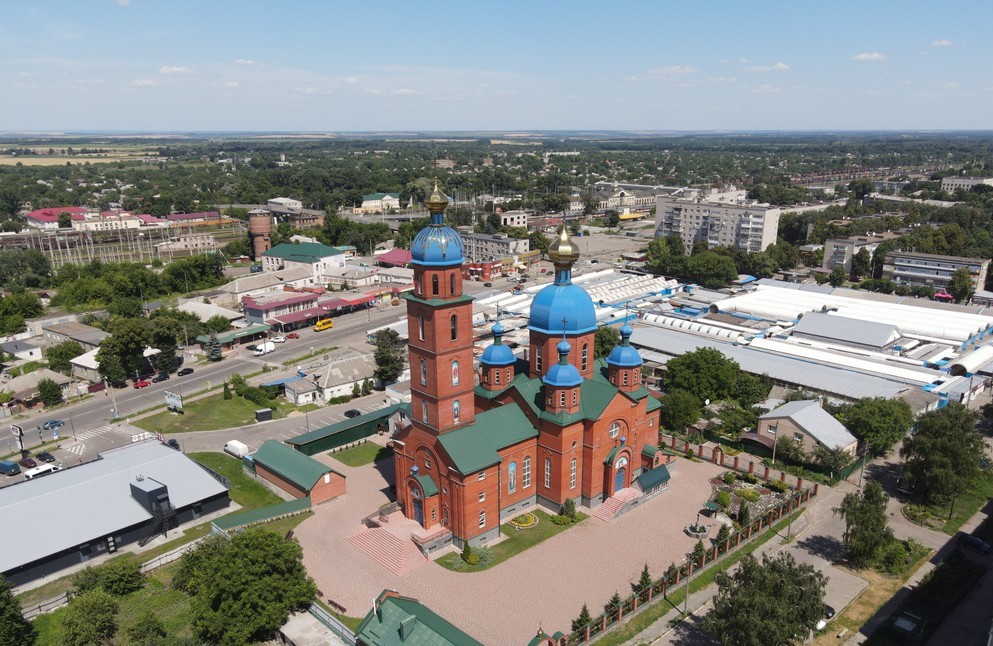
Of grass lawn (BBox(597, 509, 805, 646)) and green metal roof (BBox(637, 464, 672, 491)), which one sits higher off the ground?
green metal roof (BBox(637, 464, 672, 491))

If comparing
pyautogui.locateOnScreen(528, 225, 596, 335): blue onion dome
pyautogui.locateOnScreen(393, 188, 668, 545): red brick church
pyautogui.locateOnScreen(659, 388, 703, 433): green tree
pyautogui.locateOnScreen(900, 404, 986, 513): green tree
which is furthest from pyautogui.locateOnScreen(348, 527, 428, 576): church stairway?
pyautogui.locateOnScreen(900, 404, 986, 513): green tree

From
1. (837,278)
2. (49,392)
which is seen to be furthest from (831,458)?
(837,278)

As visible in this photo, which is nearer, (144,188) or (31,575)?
(31,575)

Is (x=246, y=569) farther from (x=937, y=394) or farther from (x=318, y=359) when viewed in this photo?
(x=937, y=394)

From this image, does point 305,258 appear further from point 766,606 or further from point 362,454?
point 766,606

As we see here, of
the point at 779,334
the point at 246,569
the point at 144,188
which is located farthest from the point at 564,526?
the point at 144,188

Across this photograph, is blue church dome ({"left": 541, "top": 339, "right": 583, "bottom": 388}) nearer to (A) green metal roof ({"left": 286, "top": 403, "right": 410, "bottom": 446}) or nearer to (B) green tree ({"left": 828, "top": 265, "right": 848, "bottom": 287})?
(A) green metal roof ({"left": 286, "top": 403, "right": 410, "bottom": 446})

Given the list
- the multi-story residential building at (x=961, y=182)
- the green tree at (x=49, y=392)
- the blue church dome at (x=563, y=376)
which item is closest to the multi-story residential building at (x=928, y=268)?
the blue church dome at (x=563, y=376)
